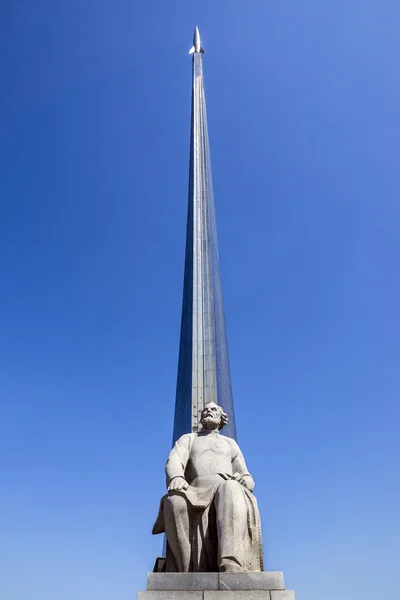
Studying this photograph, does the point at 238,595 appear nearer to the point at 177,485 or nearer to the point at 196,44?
the point at 177,485

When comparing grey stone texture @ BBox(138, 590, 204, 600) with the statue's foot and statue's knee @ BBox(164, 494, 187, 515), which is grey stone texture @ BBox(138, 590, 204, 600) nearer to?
the statue's foot

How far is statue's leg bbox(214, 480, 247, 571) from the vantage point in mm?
3975

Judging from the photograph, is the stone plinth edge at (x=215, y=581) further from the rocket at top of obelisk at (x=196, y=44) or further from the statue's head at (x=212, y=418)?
the rocket at top of obelisk at (x=196, y=44)

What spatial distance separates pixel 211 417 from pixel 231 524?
5.06ft

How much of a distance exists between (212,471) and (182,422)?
9490 millimetres

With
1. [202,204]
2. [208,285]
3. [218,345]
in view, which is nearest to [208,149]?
[202,204]

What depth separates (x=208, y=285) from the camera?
15.0 metres

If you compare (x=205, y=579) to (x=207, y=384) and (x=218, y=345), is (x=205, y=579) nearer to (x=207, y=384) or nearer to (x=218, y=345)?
(x=207, y=384)

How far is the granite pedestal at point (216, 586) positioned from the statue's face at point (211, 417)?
1830 mm

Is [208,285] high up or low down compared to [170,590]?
up

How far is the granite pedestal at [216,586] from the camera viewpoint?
12.0 ft

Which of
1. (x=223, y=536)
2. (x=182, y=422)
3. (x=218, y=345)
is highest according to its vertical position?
(x=218, y=345)

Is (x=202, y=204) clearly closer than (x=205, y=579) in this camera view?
No

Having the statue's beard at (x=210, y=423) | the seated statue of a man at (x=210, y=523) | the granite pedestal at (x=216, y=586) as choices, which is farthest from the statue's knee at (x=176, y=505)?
the statue's beard at (x=210, y=423)
